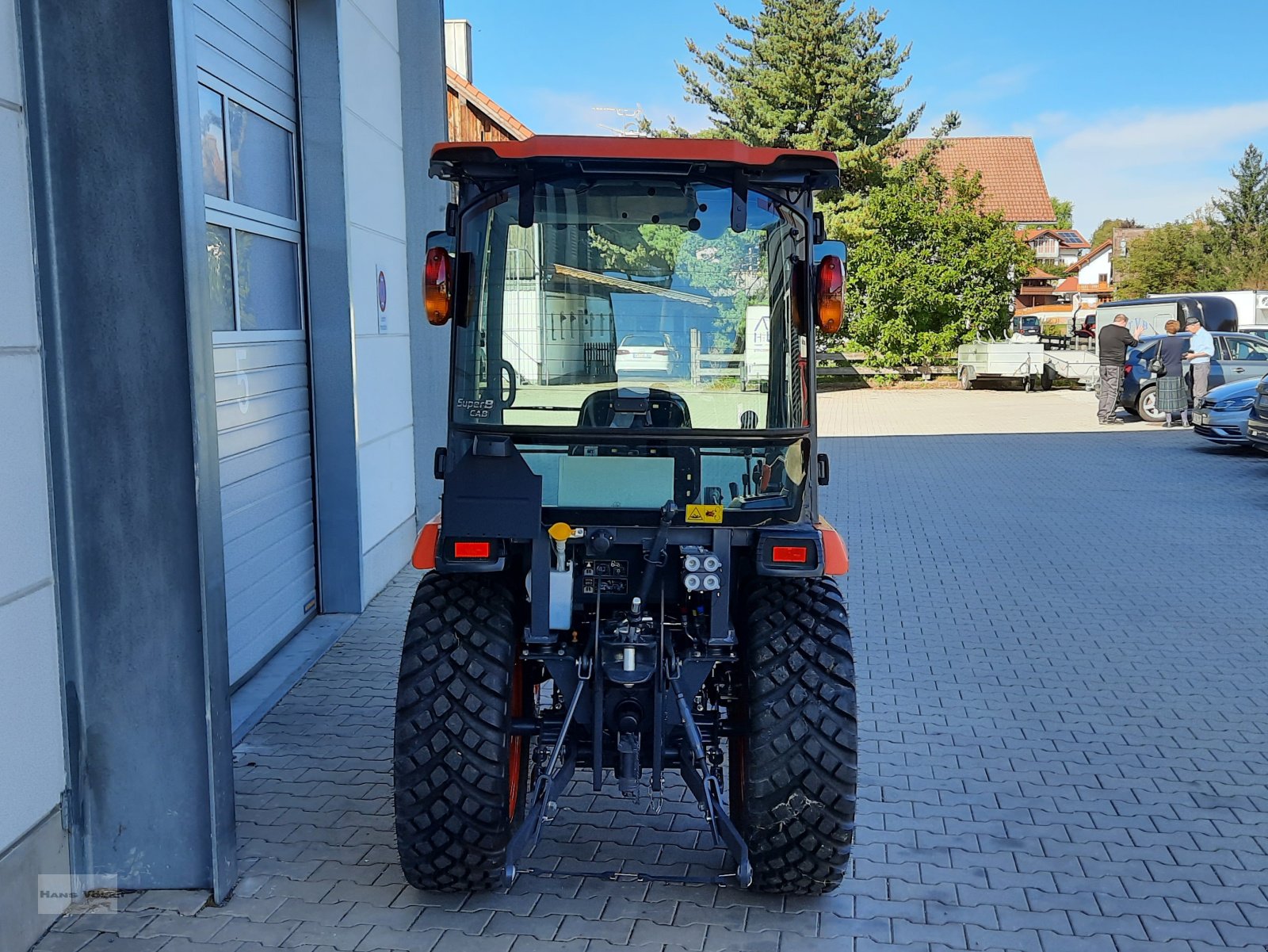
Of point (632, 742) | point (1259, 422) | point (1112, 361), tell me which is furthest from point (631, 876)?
point (1112, 361)

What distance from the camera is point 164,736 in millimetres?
4176

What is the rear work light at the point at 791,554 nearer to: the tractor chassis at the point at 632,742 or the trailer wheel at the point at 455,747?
the tractor chassis at the point at 632,742

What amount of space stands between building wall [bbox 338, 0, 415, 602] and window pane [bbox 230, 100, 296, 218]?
43 cm

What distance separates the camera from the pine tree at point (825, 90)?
32594mm

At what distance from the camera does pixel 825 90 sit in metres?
33.1

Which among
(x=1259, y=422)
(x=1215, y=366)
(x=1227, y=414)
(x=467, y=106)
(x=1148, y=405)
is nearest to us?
(x=1259, y=422)

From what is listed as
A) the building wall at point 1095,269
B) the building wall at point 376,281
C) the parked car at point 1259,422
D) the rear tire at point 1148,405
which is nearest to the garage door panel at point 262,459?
the building wall at point 376,281

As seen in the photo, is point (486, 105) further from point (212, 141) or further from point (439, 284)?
point (439, 284)

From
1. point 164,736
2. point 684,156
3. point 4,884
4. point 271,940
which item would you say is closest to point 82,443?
point 164,736

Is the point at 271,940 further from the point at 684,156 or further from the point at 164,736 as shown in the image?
the point at 684,156

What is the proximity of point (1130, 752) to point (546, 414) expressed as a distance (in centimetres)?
339

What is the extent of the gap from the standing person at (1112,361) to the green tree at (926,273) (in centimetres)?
865

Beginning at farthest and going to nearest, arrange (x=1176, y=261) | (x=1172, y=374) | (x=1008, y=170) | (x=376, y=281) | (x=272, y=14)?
(x=1176, y=261)
(x=1008, y=170)
(x=1172, y=374)
(x=376, y=281)
(x=272, y=14)

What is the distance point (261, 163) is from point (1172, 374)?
55.7 feet
